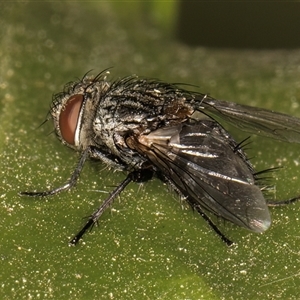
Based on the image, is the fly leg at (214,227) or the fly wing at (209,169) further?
the fly leg at (214,227)

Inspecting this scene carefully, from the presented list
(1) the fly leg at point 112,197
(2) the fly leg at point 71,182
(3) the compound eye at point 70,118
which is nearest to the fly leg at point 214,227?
(1) the fly leg at point 112,197

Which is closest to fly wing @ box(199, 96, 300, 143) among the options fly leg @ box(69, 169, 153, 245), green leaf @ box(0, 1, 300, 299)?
green leaf @ box(0, 1, 300, 299)

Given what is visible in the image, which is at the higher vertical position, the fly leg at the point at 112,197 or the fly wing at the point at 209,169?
the fly wing at the point at 209,169

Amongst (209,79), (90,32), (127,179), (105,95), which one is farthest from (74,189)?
(90,32)

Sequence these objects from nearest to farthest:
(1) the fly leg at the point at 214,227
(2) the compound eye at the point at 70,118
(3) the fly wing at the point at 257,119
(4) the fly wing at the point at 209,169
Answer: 1. (4) the fly wing at the point at 209,169
2. (1) the fly leg at the point at 214,227
3. (2) the compound eye at the point at 70,118
4. (3) the fly wing at the point at 257,119

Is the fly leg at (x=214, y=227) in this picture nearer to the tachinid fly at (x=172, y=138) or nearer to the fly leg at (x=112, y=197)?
the tachinid fly at (x=172, y=138)

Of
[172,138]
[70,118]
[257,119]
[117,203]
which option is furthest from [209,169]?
[70,118]

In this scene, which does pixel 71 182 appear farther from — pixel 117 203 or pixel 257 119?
pixel 257 119

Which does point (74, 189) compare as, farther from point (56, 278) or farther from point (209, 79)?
point (209, 79)
